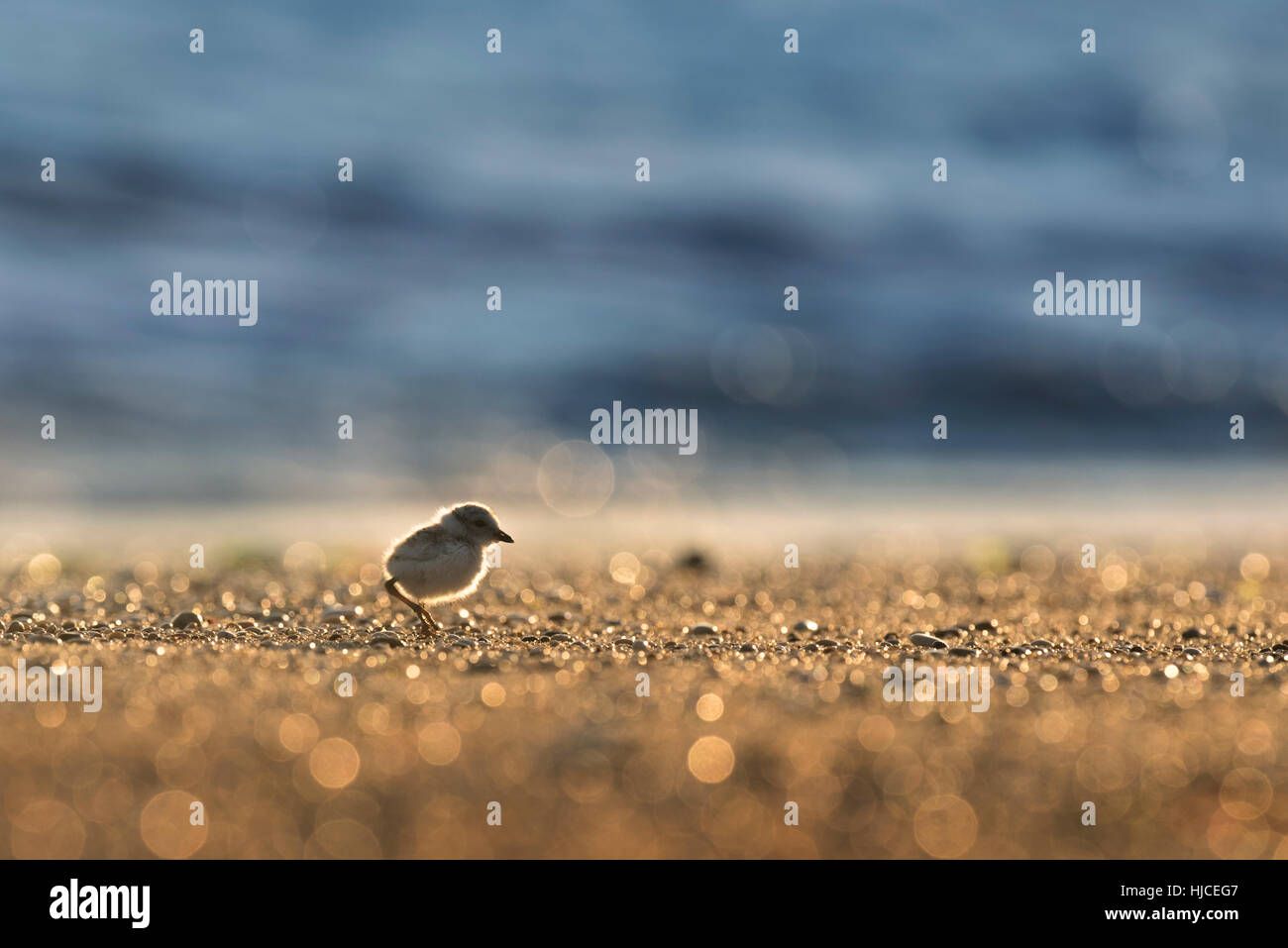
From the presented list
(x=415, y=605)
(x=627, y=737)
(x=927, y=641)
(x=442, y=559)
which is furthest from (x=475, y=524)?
(x=627, y=737)

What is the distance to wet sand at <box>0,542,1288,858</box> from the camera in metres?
3.16

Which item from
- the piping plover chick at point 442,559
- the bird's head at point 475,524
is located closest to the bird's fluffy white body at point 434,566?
the piping plover chick at point 442,559

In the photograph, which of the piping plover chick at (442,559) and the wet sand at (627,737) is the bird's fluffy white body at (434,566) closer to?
the piping plover chick at (442,559)

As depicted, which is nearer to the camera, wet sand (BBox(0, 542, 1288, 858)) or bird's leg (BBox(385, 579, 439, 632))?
wet sand (BBox(0, 542, 1288, 858))

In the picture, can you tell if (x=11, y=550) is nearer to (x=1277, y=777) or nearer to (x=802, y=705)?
(x=802, y=705)

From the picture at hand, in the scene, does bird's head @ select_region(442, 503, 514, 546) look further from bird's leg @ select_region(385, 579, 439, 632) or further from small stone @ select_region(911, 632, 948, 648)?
small stone @ select_region(911, 632, 948, 648)

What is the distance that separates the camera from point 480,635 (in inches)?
245

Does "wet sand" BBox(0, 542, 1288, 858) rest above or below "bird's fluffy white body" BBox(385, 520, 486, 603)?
below

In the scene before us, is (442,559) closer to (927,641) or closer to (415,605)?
(415,605)

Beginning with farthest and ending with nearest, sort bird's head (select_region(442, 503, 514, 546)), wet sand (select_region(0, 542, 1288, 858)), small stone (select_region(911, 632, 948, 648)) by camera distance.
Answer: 1. bird's head (select_region(442, 503, 514, 546))
2. small stone (select_region(911, 632, 948, 648))
3. wet sand (select_region(0, 542, 1288, 858))

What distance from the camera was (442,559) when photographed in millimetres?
6469

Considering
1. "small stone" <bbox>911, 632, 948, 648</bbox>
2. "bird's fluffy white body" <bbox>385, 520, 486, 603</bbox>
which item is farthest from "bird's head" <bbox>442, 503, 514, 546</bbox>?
"small stone" <bbox>911, 632, 948, 648</bbox>

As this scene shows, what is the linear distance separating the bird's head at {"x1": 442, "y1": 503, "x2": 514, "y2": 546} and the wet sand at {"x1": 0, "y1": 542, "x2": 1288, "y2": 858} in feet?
1.61
